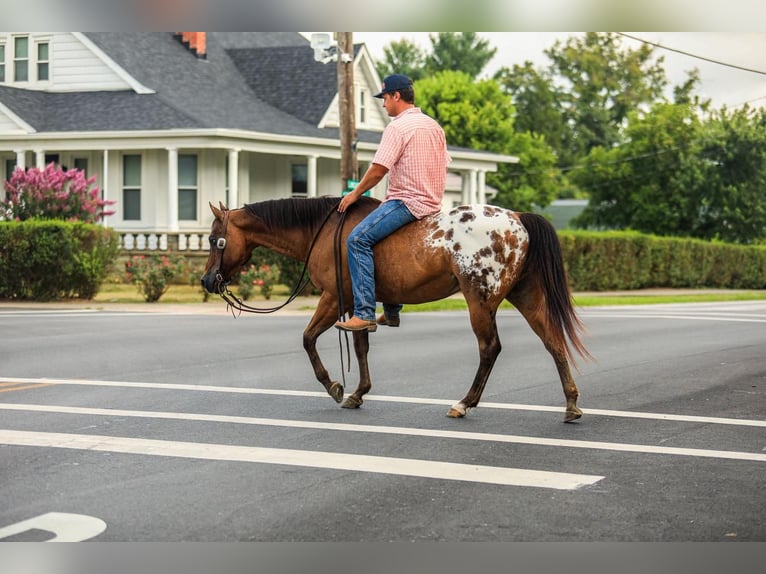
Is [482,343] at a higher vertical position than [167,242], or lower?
lower

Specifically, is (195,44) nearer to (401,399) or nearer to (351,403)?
(401,399)

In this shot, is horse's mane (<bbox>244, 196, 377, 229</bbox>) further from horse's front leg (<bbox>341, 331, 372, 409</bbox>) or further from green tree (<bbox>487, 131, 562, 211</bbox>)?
green tree (<bbox>487, 131, 562, 211</bbox>)

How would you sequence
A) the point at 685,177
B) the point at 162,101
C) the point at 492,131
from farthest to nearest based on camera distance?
1. the point at 492,131
2. the point at 685,177
3. the point at 162,101

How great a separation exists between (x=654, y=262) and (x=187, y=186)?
15.1m

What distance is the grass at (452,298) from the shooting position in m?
26.5

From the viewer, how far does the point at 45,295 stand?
1001 inches

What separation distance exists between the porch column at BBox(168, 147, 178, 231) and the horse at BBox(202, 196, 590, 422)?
76.0 feet

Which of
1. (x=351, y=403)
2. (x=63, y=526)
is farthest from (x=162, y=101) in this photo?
(x=63, y=526)

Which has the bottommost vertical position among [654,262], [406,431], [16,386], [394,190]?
[16,386]

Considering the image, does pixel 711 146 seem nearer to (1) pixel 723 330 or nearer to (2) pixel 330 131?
(2) pixel 330 131

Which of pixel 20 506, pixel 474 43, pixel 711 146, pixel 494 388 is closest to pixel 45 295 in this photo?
pixel 494 388

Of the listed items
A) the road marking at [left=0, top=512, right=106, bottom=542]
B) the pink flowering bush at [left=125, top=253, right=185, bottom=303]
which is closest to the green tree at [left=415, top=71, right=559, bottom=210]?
the pink flowering bush at [left=125, top=253, right=185, bottom=303]

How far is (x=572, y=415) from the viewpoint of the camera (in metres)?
9.10
